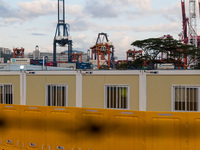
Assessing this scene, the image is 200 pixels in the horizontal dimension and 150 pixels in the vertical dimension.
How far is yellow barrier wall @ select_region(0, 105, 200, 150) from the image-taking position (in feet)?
24.4

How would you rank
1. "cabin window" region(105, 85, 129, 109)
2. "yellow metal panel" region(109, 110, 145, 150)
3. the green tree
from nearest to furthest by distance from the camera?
1. "yellow metal panel" region(109, 110, 145, 150)
2. "cabin window" region(105, 85, 129, 109)
3. the green tree

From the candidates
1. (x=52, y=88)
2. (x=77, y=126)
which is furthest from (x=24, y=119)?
(x=52, y=88)

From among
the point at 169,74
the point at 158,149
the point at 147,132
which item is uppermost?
the point at 169,74

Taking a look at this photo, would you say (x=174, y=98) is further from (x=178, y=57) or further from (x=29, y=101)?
(x=178, y=57)

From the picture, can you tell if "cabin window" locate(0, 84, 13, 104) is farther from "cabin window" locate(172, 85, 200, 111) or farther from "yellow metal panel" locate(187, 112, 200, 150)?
"yellow metal panel" locate(187, 112, 200, 150)

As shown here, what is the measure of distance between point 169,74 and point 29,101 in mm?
8133

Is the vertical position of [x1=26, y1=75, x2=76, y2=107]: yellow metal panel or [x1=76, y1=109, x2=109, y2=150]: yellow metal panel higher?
[x1=26, y1=75, x2=76, y2=107]: yellow metal panel

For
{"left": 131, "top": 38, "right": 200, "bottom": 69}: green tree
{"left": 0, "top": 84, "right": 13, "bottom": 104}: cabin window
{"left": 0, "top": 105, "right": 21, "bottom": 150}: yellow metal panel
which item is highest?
{"left": 131, "top": 38, "right": 200, "bottom": 69}: green tree

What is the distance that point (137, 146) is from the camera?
7.75 m

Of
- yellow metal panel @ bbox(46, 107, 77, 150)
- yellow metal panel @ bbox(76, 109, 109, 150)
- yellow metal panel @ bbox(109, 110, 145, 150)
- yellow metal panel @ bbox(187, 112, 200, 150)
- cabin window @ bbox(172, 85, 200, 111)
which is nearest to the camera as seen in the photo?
yellow metal panel @ bbox(187, 112, 200, 150)

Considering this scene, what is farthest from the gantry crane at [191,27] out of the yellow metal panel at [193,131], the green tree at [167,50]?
the yellow metal panel at [193,131]

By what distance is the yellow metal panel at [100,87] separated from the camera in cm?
1165

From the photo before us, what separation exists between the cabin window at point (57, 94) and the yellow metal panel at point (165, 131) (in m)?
6.30

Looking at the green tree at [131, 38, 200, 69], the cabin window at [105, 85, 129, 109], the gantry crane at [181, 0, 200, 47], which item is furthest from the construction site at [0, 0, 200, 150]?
the gantry crane at [181, 0, 200, 47]
